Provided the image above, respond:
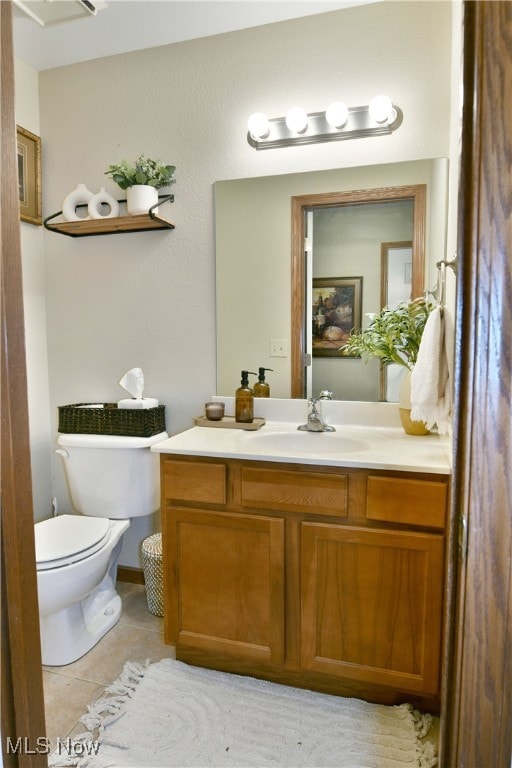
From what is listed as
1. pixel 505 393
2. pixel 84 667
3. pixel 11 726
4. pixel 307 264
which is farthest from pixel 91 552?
pixel 505 393

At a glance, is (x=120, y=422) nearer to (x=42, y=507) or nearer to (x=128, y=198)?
(x=42, y=507)

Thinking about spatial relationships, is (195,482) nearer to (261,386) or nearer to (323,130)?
(261,386)

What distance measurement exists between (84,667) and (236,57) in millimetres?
2539

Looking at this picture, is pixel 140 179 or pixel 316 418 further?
pixel 140 179

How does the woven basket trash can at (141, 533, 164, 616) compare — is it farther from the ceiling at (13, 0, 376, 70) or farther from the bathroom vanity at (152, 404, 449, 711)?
the ceiling at (13, 0, 376, 70)

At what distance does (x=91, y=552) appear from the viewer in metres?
1.74

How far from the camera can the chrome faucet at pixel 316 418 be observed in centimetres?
183

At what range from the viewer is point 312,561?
1503mm

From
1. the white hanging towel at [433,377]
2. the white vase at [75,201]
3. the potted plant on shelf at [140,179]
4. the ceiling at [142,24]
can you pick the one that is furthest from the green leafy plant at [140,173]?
the white hanging towel at [433,377]

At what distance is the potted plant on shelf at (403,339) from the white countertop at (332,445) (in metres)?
0.10

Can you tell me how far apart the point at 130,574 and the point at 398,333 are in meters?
1.75

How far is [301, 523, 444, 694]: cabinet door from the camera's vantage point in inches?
55.2

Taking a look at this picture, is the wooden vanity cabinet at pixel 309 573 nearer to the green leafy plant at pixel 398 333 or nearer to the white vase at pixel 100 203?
the green leafy plant at pixel 398 333

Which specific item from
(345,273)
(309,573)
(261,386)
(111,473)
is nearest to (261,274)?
(345,273)
